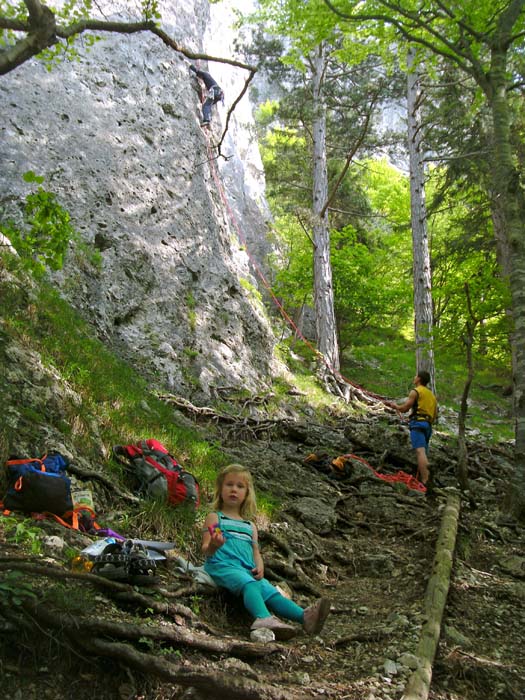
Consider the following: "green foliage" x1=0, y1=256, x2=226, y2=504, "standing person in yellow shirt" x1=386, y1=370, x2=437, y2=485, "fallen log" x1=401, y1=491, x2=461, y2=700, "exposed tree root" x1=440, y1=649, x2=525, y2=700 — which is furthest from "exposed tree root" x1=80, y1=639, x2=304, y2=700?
"standing person in yellow shirt" x1=386, y1=370, x2=437, y2=485

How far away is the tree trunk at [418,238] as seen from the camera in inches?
518

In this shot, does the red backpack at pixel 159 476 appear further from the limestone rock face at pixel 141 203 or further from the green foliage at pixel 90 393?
the limestone rock face at pixel 141 203

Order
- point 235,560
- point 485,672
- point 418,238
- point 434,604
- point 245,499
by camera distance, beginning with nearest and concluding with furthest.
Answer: point 485,672, point 434,604, point 235,560, point 245,499, point 418,238

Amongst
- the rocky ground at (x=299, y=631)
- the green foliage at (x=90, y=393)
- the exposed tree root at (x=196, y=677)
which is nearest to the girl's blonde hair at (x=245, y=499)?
the rocky ground at (x=299, y=631)

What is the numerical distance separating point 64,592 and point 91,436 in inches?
103

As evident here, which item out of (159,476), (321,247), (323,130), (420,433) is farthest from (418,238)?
(159,476)

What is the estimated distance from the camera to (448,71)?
15.7 metres

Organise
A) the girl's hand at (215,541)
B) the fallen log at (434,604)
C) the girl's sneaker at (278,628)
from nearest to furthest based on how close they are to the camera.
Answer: the fallen log at (434,604) < the girl's sneaker at (278,628) < the girl's hand at (215,541)

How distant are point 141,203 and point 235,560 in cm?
894

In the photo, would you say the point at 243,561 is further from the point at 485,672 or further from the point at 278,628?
the point at 485,672

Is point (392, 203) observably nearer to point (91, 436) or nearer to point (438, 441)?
point (438, 441)

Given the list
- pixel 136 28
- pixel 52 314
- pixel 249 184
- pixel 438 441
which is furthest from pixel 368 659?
pixel 249 184

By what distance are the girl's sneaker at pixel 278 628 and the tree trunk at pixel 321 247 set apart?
11.8 meters

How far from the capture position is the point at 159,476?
4.93 metres
